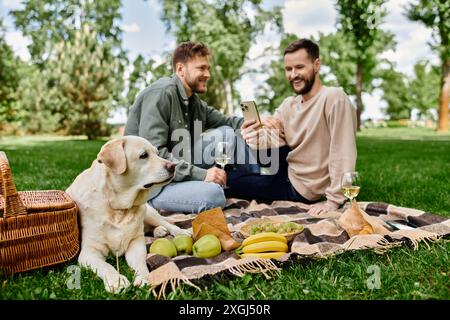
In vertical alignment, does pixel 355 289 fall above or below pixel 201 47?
below

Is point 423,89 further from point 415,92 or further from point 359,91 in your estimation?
point 359,91

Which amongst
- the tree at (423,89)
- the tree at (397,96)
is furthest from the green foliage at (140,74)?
the tree at (423,89)

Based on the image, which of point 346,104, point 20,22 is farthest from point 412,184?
point 20,22

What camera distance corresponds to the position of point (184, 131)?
5.16 metres

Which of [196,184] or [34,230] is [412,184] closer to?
[196,184]

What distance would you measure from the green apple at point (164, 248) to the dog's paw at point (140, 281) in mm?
455

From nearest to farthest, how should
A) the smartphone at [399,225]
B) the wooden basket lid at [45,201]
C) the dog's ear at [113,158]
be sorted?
the wooden basket lid at [45,201], the dog's ear at [113,158], the smartphone at [399,225]

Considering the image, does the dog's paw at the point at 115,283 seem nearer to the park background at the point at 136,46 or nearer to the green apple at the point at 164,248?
the green apple at the point at 164,248

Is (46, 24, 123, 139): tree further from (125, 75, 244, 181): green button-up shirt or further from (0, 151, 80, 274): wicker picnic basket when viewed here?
(0, 151, 80, 274): wicker picnic basket

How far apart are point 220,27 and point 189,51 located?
20.5m

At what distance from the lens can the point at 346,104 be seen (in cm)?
462

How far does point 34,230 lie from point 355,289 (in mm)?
2072

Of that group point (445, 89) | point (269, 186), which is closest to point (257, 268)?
point (269, 186)

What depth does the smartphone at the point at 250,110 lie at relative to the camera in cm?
489
